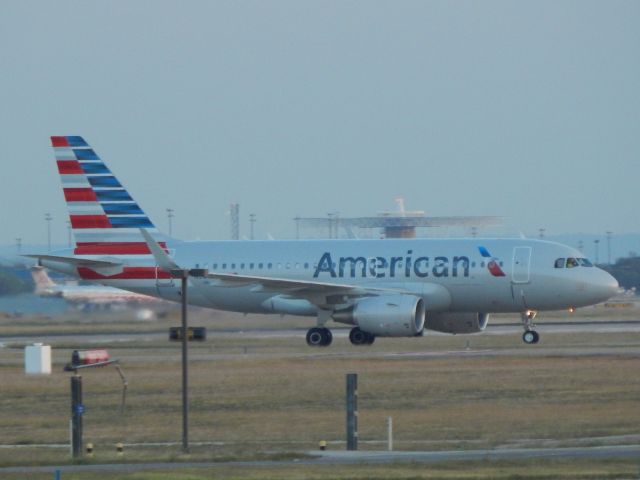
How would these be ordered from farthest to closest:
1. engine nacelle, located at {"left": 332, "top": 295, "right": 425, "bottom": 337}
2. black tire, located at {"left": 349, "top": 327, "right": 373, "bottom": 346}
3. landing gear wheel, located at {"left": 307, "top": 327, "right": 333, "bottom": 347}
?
black tire, located at {"left": 349, "top": 327, "right": 373, "bottom": 346}
landing gear wheel, located at {"left": 307, "top": 327, "right": 333, "bottom": 347}
engine nacelle, located at {"left": 332, "top": 295, "right": 425, "bottom": 337}

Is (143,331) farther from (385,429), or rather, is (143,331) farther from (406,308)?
(385,429)

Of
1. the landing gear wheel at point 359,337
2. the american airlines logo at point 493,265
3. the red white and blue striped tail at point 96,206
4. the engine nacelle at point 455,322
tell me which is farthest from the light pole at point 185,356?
the red white and blue striped tail at point 96,206

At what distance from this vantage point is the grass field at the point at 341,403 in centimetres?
A: 2405

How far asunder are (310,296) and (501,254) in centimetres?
633

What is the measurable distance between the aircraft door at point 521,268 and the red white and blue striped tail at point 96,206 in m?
12.5

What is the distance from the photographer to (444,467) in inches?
821

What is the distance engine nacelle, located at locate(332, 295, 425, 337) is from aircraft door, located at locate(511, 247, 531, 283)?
3096mm

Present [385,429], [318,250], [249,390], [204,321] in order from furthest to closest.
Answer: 1. [204,321]
2. [318,250]
3. [249,390]
4. [385,429]

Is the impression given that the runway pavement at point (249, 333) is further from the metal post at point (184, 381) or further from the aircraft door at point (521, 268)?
the metal post at point (184, 381)

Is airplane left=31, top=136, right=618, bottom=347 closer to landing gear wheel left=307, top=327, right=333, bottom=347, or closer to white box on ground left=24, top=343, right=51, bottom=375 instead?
landing gear wheel left=307, top=327, right=333, bottom=347

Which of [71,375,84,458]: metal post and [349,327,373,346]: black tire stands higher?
[349,327,373,346]: black tire

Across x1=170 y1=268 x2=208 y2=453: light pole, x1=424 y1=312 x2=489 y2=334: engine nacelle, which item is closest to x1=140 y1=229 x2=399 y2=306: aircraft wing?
x1=424 y1=312 x2=489 y2=334: engine nacelle

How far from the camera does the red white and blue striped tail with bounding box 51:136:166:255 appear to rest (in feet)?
168

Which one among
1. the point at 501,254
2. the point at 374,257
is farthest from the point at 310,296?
the point at 501,254
